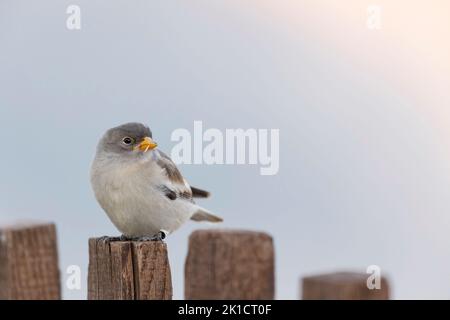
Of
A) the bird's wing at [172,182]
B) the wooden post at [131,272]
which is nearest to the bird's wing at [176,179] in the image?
the bird's wing at [172,182]

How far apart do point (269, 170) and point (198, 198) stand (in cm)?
69

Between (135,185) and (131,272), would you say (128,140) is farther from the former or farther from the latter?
(131,272)

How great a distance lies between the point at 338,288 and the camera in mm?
3320

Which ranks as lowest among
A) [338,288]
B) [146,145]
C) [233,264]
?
[338,288]

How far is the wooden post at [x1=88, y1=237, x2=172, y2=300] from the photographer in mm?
3678

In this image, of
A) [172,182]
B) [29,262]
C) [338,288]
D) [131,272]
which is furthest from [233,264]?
[172,182]

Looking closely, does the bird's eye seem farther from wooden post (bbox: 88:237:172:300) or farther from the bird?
wooden post (bbox: 88:237:172:300)

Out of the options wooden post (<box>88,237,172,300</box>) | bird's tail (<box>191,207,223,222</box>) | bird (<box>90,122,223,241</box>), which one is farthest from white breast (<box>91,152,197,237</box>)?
wooden post (<box>88,237,172,300</box>)

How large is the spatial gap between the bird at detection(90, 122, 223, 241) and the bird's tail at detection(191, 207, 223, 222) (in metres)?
0.40

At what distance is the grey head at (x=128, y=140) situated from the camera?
5074 mm

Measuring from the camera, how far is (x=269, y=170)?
5184 mm

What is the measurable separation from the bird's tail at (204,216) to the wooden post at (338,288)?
2280 millimetres

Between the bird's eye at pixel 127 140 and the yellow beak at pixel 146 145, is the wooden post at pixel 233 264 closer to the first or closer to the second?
the yellow beak at pixel 146 145

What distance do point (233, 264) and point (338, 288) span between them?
0.46 m
